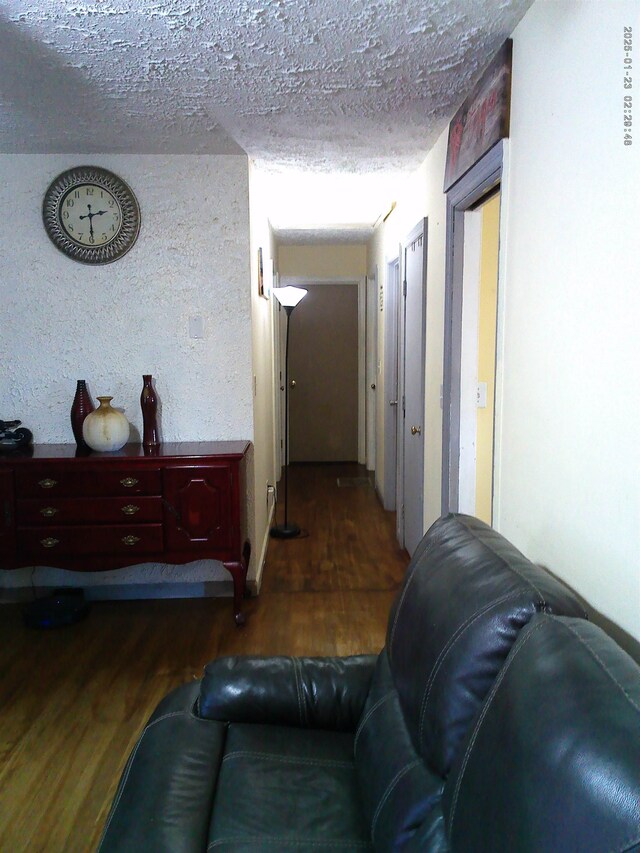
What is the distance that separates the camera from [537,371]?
5.96 feet

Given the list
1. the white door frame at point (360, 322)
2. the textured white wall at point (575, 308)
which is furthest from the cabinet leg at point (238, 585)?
the white door frame at point (360, 322)

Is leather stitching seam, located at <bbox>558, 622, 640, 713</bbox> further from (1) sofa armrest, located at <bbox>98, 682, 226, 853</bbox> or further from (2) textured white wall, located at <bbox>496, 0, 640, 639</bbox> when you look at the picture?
(1) sofa armrest, located at <bbox>98, 682, 226, 853</bbox>

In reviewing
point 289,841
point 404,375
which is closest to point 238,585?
point 404,375

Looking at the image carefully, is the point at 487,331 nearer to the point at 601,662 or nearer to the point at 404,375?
the point at 404,375

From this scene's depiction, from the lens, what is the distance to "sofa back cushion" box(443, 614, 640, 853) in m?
0.75

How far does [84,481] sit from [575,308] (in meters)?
2.34

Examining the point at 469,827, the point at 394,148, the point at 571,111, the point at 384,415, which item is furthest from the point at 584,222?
the point at 384,415

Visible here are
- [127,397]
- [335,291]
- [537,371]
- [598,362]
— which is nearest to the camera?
[598,362]

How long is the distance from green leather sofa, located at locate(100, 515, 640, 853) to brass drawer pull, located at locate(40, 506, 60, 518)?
5.34ft

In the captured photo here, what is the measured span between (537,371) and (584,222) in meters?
0.45

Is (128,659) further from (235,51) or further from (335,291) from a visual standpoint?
(335,291)

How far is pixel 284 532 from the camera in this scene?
457 cm

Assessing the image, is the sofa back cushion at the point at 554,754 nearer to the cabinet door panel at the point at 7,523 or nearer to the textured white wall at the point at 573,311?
the textured white wall at the point at 573,311

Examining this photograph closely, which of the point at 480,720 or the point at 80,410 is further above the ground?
the point at 80,410
